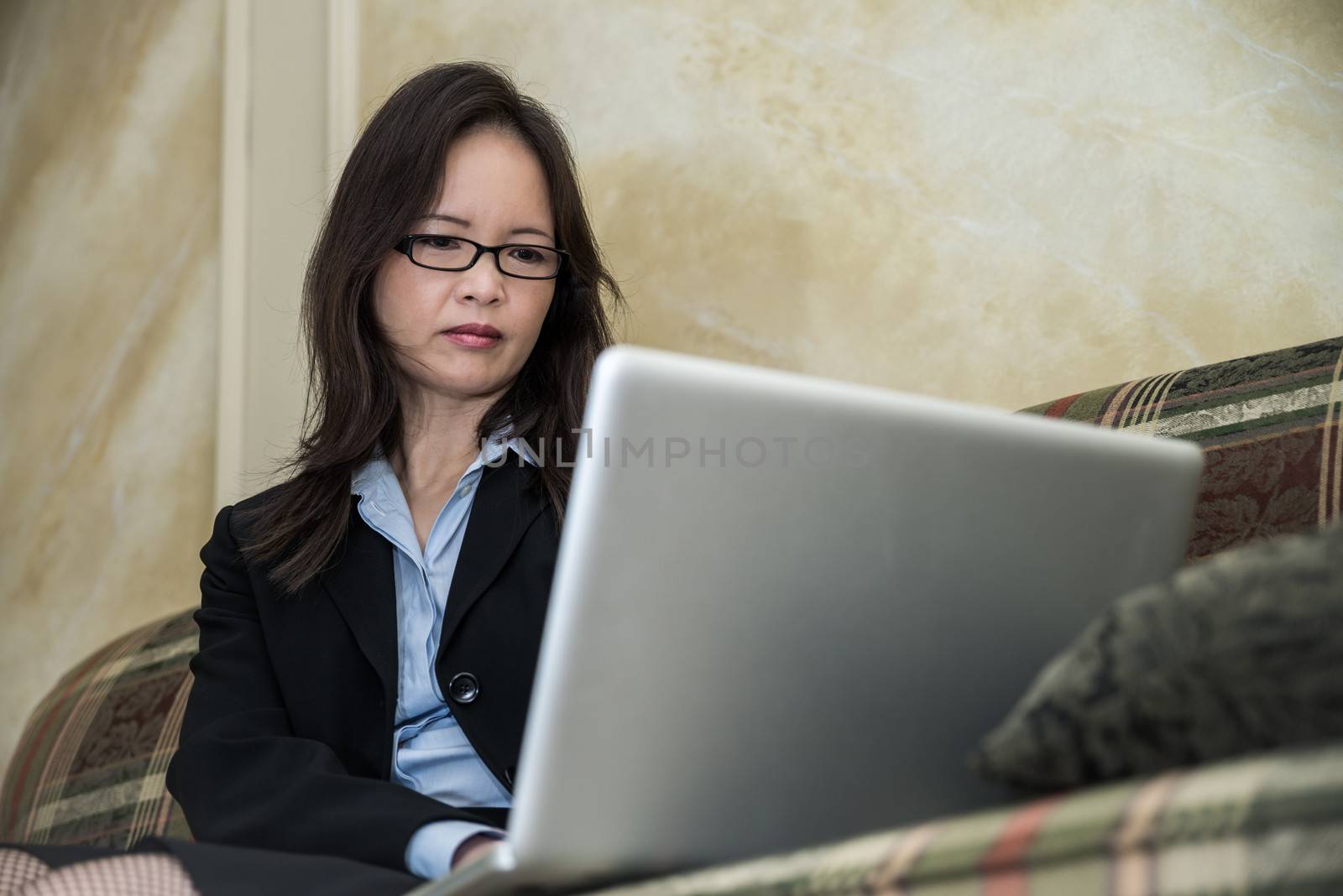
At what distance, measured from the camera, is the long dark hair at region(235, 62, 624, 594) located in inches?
57.0

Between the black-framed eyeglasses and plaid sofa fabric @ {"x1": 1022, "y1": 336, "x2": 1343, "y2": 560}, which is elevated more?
the black-framed eyeglasses

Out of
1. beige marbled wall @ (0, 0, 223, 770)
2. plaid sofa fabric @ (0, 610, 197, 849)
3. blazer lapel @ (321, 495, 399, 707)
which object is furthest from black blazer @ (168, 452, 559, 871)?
beige marbled wall @ (0, 0, 223, 770)

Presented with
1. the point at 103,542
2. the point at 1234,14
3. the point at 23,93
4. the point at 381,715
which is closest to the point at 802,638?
the point at 381,715

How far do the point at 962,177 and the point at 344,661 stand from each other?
A: 1154mm

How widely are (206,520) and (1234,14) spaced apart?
2213 mm

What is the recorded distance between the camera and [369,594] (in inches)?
52.7

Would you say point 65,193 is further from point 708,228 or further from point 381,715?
point 381,715

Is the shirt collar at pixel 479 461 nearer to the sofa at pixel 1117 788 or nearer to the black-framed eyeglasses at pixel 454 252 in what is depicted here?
the black-framed eyeglasses at pixel 454 252

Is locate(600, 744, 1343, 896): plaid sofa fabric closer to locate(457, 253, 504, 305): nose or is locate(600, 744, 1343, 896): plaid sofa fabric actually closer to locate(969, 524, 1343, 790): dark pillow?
locate(969, 524, 1343, 790): dark pillow

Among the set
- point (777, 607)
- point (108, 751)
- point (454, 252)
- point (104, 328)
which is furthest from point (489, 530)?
point (104, 328)

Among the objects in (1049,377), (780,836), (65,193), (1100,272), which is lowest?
(780,836)

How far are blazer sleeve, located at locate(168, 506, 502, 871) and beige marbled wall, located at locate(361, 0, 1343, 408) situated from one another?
3.21ft

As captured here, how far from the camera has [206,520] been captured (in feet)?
8.95

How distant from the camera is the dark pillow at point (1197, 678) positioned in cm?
51
